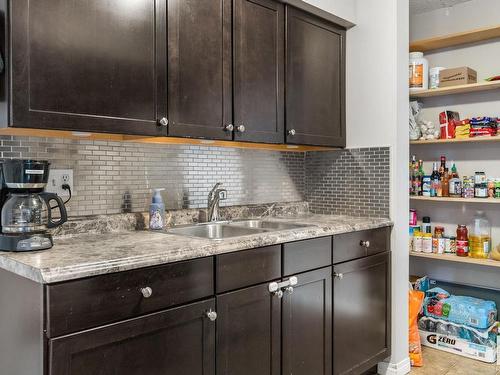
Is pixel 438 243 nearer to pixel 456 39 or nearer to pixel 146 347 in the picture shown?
pixel 456 39

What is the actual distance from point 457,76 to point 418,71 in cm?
26

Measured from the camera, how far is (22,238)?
4.37ft

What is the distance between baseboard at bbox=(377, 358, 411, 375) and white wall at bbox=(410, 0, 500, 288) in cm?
92

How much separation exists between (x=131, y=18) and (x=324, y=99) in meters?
1.27

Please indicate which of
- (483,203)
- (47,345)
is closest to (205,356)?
(47,345)

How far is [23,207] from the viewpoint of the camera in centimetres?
137

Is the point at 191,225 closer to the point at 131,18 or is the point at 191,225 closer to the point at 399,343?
the point at 131,18

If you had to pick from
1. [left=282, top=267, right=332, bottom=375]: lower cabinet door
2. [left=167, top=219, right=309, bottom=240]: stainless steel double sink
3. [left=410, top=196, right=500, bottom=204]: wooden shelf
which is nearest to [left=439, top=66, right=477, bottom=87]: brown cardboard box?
[left=410, top=196, right=500, bottom=204]: wooden shelf

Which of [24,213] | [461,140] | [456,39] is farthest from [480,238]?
[24,213]

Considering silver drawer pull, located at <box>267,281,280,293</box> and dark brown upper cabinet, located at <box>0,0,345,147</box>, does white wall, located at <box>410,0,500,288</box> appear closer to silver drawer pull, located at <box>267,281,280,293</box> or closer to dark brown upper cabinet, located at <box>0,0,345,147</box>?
dark brown upper cabinet, located at <box>0,0,345,147</box>

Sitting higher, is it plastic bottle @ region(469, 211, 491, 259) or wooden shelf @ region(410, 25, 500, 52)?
wooden shelf @ region(410, 25, 500, 52)

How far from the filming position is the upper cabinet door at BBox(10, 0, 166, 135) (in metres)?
1.34

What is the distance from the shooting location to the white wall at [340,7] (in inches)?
92.4

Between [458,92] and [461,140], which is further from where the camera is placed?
[458,92]
